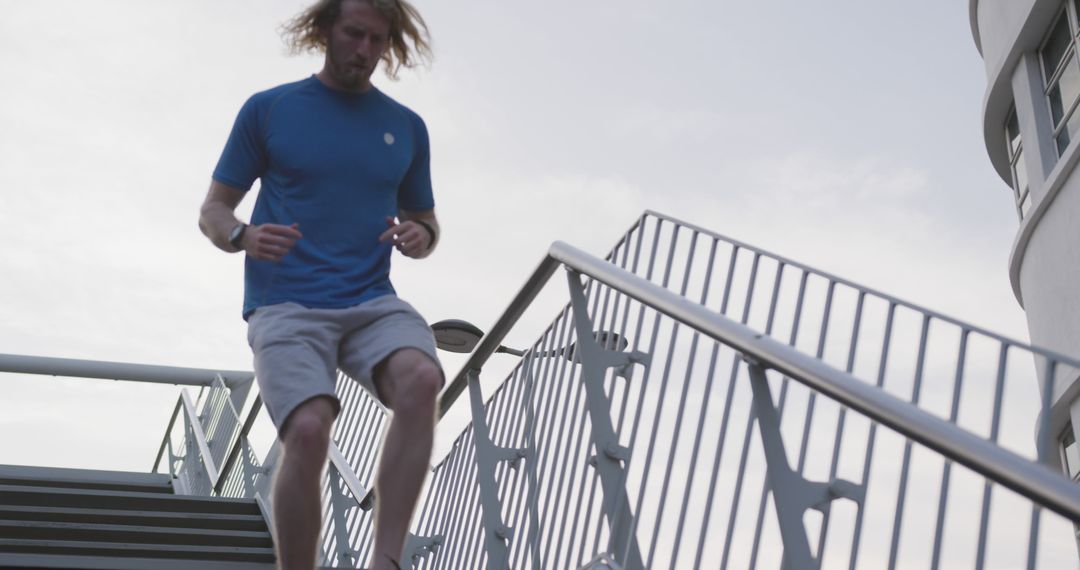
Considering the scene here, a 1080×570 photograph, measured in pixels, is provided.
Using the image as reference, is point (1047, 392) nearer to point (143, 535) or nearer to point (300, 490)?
point (300, 490)

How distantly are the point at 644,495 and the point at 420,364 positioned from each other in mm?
688

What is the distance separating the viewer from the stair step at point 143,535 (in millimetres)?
5828

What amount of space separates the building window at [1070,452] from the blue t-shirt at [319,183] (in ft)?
42.4

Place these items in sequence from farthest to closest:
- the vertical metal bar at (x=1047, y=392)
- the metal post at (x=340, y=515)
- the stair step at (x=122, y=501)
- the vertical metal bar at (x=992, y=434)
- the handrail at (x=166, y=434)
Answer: the handrail at (x=166, y=434)
the stair step at (x=122, y=501)
the metal post at (x=340, y=515)
the vertical metal bar at (x=992, y=434)
the vertical metal bar at (x=1047, y=392)

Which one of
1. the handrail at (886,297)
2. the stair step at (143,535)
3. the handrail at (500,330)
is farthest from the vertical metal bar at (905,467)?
the stair step at (143,535)

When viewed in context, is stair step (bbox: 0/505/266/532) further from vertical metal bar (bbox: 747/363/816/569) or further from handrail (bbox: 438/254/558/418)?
vertical metal bar (bbox: 747/363/816/569)

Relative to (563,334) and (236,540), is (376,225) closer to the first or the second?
(563,334)

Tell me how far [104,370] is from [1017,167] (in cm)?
1232

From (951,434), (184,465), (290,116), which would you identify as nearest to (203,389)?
(184,465)

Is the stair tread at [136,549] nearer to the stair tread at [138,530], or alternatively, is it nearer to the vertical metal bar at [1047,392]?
the stair tread at [138,530]

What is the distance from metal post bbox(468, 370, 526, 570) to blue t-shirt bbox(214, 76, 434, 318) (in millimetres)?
1261

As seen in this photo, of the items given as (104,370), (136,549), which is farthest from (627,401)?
(104,370)

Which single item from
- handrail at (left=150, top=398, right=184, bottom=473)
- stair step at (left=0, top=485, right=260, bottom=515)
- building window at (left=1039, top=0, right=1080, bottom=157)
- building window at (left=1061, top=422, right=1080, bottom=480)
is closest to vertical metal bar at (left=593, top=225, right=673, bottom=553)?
stair step at (left=0, top=485, right=260, bottom=515)

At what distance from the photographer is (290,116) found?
3.25m
